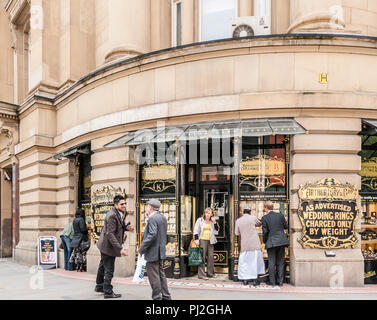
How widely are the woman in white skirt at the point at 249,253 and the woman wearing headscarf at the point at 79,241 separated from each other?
4933mm

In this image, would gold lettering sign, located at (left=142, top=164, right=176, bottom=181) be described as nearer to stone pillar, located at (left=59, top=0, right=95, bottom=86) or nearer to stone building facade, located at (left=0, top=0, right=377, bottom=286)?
stone building facade, located at (left=0, top=0, right=377, bottom=286)

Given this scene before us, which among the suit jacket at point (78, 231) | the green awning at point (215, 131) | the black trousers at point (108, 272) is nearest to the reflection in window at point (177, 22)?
the green awning at point (215, 131)

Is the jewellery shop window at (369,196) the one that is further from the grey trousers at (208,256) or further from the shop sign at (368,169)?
the grey trousers at (208,256)

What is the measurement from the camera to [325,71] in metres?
9.76

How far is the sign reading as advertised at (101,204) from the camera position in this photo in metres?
11.6

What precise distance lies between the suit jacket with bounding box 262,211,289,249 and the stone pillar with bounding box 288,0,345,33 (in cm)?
442

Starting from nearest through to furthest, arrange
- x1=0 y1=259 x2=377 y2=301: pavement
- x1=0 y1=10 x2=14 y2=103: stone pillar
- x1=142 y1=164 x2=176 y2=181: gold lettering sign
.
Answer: x1=0 y1=259 x2=377 y2=301: pavement < x1=142 y1=164 x2=176 y2=181: gold lettering sign < x1=0 y1=10 x2=14 y2=103: stone pillar

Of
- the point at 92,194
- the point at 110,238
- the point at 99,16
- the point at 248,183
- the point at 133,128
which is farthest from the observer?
the point at 99,16

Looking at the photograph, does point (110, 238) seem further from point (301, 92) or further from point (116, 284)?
point (301, 92)

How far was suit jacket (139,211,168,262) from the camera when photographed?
721 centimetres

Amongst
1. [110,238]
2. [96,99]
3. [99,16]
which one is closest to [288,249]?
[110,238]

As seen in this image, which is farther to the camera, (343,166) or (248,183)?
(248,183)

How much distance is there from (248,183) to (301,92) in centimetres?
242

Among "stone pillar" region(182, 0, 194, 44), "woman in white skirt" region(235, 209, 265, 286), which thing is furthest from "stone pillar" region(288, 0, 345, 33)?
"woman in white skirt" region(235, 209, 265, 286)
